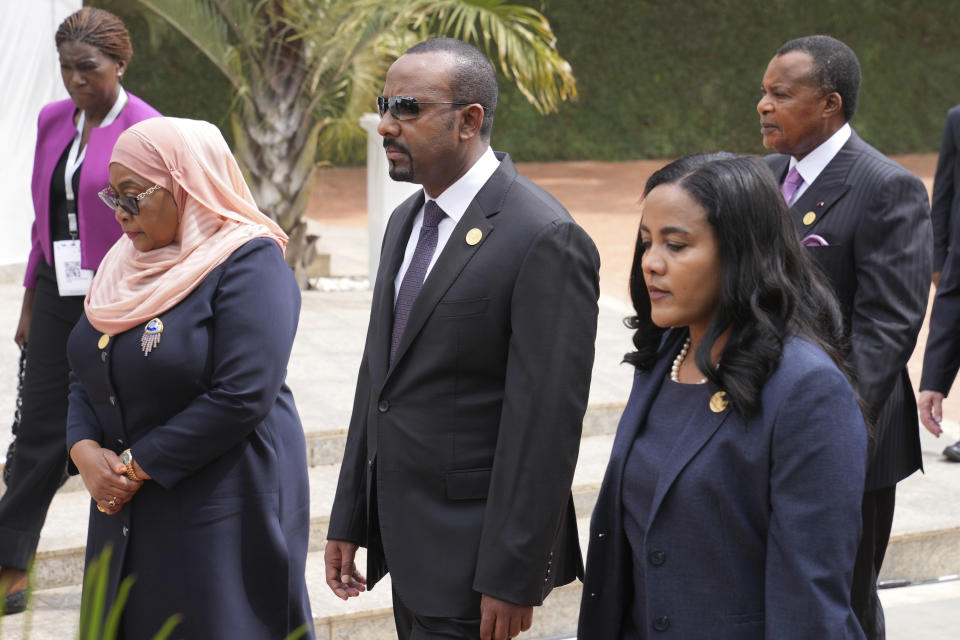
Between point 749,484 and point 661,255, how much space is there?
400 millimetres

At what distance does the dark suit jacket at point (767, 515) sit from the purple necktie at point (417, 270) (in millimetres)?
652

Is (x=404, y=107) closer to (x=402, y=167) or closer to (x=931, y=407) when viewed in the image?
(x=402, y=167)

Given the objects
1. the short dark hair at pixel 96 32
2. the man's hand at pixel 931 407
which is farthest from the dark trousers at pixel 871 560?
the short dark hair at pixel 96 32

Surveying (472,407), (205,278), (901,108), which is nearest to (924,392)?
(472,407)

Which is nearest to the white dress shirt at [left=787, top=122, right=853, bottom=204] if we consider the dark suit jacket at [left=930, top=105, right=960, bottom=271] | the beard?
the beard

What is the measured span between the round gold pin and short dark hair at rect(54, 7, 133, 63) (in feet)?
8.94

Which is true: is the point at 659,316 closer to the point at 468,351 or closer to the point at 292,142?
the point at 468,351

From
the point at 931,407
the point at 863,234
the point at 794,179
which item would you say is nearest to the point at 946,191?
the point at 931,407

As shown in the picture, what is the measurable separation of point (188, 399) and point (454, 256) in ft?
2.49

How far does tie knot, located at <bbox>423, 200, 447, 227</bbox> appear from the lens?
8.84 ft

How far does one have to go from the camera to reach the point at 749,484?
6.61 feet

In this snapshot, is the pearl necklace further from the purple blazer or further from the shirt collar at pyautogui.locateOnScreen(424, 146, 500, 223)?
the purple blazer

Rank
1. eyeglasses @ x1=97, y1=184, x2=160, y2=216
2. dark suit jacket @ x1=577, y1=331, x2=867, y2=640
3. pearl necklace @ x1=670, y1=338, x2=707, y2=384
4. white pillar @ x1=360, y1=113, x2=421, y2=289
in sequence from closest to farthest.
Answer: dark suit jacket @ x1=577, y1=331, x2=867, y2=640, pearl necklace @ x1=670, y1=338, x2=707, y2=384, eyeglasses @ x1=97, y1=184, x2=160, y2=216, white pillar @ x1=360, y1=113, x2=421, y2=289

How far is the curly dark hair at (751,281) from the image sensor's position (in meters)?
2.02
